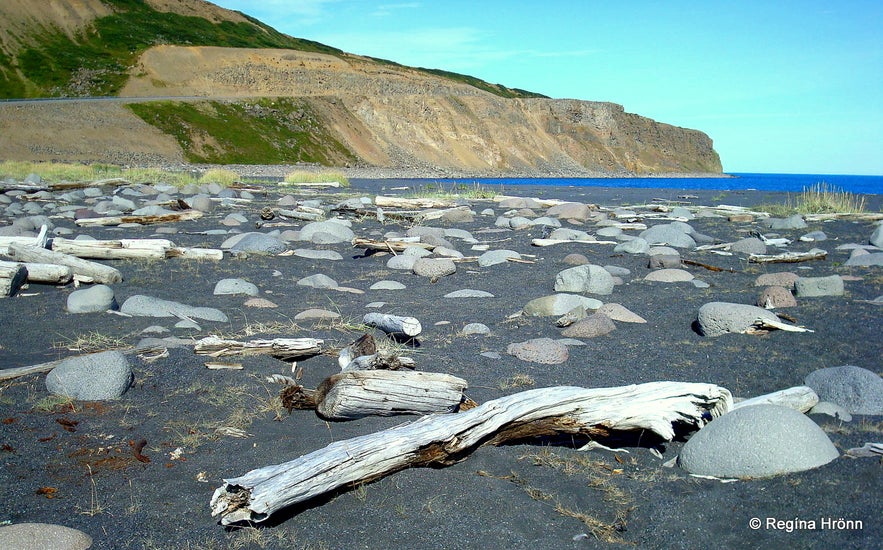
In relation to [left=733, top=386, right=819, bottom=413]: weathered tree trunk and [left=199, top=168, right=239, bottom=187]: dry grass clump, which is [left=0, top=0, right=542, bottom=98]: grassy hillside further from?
[left=733, top=386, right=819, bottom=413]: weathered tree trunk

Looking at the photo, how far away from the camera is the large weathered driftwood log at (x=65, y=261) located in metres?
9.01

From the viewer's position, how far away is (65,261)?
9000mm

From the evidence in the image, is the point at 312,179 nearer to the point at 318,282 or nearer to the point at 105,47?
the point at 318,282

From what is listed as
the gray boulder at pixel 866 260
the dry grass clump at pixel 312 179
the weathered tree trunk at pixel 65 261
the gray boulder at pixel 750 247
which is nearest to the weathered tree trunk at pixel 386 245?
the weathered tree trunk at pixel 65 261

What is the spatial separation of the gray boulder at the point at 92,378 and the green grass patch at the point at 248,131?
4384 cm

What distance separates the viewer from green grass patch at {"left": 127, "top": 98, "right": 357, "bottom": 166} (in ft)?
159

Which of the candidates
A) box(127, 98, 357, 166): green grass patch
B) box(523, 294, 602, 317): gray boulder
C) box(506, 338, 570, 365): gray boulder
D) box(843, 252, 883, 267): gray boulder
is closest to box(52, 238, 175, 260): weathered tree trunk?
box(523, 294, 602, 317): gray boulder

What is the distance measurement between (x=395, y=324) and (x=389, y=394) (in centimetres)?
191

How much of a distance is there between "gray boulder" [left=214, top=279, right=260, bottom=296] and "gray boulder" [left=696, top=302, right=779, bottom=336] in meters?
5.34

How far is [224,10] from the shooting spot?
100062mm

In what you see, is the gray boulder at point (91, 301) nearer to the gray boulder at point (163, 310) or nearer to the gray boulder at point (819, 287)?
the gray boulder at point (163, 310)

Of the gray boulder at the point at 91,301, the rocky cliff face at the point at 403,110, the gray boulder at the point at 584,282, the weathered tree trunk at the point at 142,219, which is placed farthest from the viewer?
the rocky cliff face at the point at 403,110

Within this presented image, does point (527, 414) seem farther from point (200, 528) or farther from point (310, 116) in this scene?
point (310, 116)

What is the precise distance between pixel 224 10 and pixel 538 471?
109 metres
